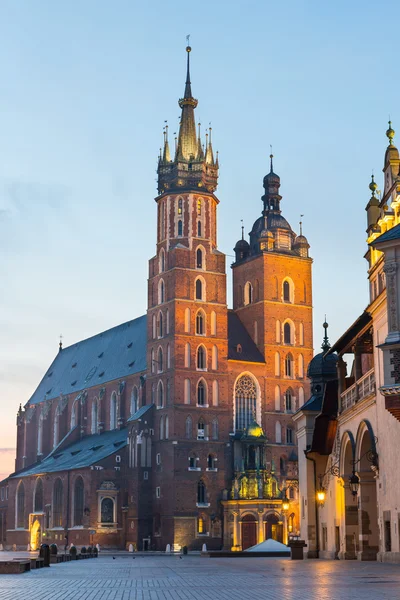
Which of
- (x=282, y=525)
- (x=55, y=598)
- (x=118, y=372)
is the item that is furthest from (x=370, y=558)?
(x=118, y=372)

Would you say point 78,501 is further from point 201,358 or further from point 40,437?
point 40,437

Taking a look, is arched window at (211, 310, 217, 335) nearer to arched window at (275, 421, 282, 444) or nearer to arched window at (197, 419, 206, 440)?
arched window at (197, 419, 206, 440)

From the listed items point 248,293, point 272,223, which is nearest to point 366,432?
point 248,293

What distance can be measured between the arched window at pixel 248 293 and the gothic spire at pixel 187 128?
14.0 m

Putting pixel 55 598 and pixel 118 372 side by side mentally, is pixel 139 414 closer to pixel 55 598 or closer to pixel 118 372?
pixel 118 372

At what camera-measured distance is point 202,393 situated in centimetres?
9050

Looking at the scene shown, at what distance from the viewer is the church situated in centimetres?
8712

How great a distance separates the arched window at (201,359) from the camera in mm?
90812

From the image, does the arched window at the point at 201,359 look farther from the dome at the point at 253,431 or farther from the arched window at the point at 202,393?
the dome at the point at 253,431

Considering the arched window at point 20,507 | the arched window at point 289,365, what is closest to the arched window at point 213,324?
the arched window at point 289,365

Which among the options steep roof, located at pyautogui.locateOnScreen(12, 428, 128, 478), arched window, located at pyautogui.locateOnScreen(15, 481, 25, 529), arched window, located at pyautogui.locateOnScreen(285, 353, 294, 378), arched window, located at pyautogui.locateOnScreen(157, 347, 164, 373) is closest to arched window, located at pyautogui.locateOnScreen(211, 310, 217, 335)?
arched window, located at pyautogui.locateOnScreen(157, 347, 164, 373)

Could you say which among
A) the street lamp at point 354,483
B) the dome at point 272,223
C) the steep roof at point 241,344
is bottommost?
the street lamp at point 354,483

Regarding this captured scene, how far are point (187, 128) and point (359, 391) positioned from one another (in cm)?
6365

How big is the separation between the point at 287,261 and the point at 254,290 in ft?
14.3
